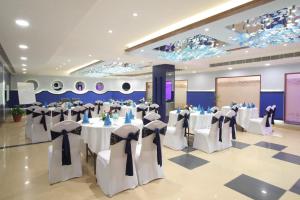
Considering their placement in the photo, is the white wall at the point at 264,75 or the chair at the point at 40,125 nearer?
the chair at the point at 40,125

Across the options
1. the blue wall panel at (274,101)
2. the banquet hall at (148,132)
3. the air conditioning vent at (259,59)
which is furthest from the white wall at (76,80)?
the blue wall panel at (274,101)

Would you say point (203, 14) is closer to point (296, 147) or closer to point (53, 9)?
point (53, 9)

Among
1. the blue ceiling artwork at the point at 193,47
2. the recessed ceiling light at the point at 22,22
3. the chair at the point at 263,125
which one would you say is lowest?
the chair at the point at 263,125

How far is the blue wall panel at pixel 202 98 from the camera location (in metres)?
11.0

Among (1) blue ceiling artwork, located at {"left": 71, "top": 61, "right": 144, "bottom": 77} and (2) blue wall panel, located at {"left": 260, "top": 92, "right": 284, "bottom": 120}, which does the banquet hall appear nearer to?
(2) blue wall panel, located at {"left": 260, "top": 92, "right": 284, "bottom": 120}

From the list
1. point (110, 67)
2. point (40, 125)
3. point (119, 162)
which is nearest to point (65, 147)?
point (119, 162)

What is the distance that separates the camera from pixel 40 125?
516 cm

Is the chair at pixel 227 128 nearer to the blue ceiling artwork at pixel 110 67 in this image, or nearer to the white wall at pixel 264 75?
the white wall at pixel 264 75

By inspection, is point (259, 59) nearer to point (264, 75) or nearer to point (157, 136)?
point (264, 75)

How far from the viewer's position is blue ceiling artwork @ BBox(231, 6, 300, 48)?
3467 millimetres

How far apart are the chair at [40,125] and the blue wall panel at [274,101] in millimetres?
8998

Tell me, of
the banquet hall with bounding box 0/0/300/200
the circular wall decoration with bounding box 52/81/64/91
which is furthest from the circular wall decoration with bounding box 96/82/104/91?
the banquet hall with bounding box 0/0/300/200

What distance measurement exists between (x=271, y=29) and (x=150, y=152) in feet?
12.5

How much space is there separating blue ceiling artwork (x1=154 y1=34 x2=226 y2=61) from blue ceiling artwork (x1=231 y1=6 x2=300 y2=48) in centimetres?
68
